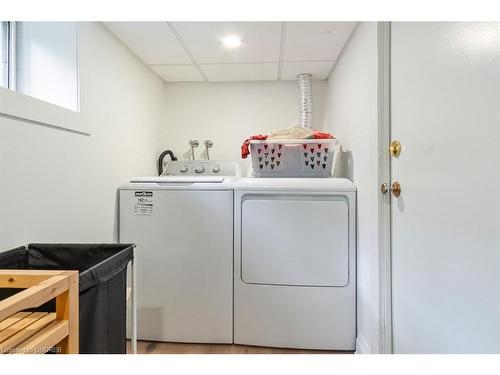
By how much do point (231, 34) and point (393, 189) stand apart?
1.34m

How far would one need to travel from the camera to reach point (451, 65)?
823 mm

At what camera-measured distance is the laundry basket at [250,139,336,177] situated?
6.05 feet

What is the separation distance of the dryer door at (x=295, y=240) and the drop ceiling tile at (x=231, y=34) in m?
1.02

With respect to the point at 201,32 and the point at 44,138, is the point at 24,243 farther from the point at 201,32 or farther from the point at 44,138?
the point at 201,32

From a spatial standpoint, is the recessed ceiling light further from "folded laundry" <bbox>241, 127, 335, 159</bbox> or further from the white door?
the white door

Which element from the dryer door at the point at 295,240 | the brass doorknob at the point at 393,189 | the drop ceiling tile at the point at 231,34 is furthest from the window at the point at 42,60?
the brass doorknob at the point at 393,189

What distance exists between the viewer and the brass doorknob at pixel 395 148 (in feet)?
3.82

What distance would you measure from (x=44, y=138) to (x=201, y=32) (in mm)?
1094

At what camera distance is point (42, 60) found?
128cm

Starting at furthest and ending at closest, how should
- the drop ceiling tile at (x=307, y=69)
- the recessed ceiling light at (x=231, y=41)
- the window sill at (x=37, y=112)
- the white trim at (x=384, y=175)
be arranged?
the drop ceiling tile at (x=307, y=69) < the recessed ceiling light at (x=231, y=41) < the white trim at (x=384, y=175) < the window sill at (x=37, y=112)

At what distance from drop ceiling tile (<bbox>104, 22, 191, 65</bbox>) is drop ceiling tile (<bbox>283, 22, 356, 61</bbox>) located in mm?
766

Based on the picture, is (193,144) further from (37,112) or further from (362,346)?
(362,346)

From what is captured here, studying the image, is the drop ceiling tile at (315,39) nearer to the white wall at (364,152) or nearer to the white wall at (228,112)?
the white wall at (364,152)
